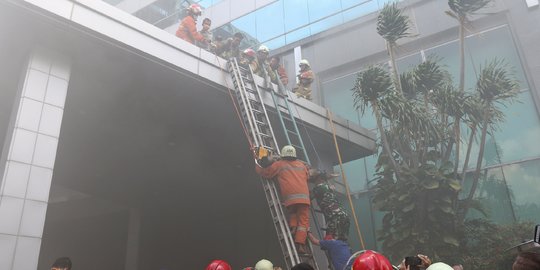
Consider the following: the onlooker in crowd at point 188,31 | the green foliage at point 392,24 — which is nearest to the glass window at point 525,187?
the green foliage at point 392,24

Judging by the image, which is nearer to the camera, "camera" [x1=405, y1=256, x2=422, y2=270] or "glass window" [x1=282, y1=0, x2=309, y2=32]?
"camera" [x1=405, y1=256, x2=422, y2=270]

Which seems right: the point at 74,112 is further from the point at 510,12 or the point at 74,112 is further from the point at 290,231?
the point at 510,12

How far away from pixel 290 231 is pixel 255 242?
573 cm

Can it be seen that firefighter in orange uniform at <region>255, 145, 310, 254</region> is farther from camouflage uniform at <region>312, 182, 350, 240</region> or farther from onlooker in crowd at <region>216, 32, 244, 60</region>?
onlooker in crowd at <region>216, 32, 244, 60</region>

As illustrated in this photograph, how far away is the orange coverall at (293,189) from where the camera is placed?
6.37m

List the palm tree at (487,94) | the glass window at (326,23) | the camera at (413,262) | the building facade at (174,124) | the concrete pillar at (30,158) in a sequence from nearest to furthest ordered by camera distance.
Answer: the camera at (413,262) < the concrete pillar at (30,158) < the building facade at (174,124) < the palm tree at (487,94) < the glass window at (326,23)

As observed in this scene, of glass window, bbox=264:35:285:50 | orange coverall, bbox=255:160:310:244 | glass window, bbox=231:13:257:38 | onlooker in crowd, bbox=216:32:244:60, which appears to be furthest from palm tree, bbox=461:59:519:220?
glass window, bbox=231:13:257:38

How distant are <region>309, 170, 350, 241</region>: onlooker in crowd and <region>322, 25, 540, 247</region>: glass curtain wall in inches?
141

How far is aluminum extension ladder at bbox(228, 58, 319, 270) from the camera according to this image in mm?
6094

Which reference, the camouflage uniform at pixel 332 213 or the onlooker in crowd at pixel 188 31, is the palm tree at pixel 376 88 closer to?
the camouflage uniform at pixel 332 213

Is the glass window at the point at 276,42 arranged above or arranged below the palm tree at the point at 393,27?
above

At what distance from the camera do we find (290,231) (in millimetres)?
6285

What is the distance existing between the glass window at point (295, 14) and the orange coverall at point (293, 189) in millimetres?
7346

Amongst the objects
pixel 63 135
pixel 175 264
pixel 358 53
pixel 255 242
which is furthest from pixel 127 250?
pixel 358 53
